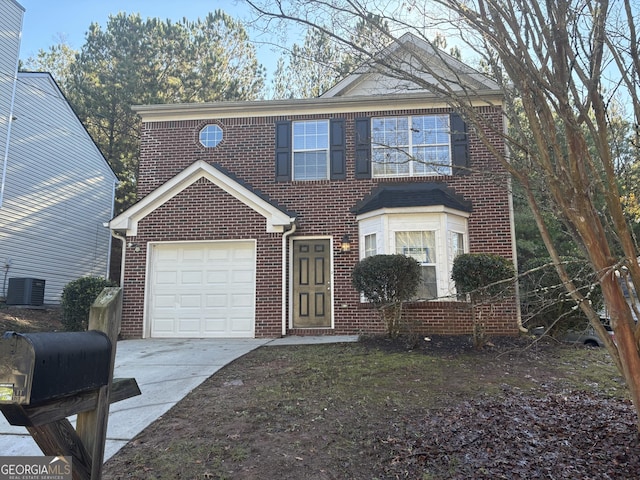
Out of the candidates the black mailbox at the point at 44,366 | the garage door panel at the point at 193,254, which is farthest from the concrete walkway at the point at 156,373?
the black mailbox at the point at 44,366

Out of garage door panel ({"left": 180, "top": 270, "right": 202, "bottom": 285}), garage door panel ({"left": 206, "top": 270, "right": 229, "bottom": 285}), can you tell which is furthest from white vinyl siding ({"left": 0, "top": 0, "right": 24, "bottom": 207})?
garage door panel ({"left": 206, "top": 270, "right": 229, "bottom": 285})

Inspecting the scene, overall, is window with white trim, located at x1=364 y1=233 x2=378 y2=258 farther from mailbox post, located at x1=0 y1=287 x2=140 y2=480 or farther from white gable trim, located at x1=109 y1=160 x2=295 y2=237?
mailbox post, located at x1=0 y1=287 x2=140 y2=480

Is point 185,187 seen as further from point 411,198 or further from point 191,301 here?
point 411,198

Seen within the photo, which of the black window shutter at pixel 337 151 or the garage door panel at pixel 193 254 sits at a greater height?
the black window shutter at pixel 337 151

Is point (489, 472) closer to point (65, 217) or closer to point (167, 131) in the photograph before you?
point (167, 131)

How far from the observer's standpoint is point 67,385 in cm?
172

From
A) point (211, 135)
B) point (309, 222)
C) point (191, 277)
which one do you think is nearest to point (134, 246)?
point (191, 277)

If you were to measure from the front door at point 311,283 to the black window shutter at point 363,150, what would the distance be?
70.0 inches

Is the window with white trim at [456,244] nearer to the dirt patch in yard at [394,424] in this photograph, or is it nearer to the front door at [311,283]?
the front door at [311,283]

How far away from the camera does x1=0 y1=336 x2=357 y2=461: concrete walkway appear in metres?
4.00

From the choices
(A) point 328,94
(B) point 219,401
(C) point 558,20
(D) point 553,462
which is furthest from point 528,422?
(A) point 328,94

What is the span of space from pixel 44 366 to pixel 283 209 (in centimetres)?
884

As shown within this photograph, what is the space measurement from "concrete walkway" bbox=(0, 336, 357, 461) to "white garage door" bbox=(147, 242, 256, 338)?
0.49 m

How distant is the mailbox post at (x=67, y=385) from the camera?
1.56m
